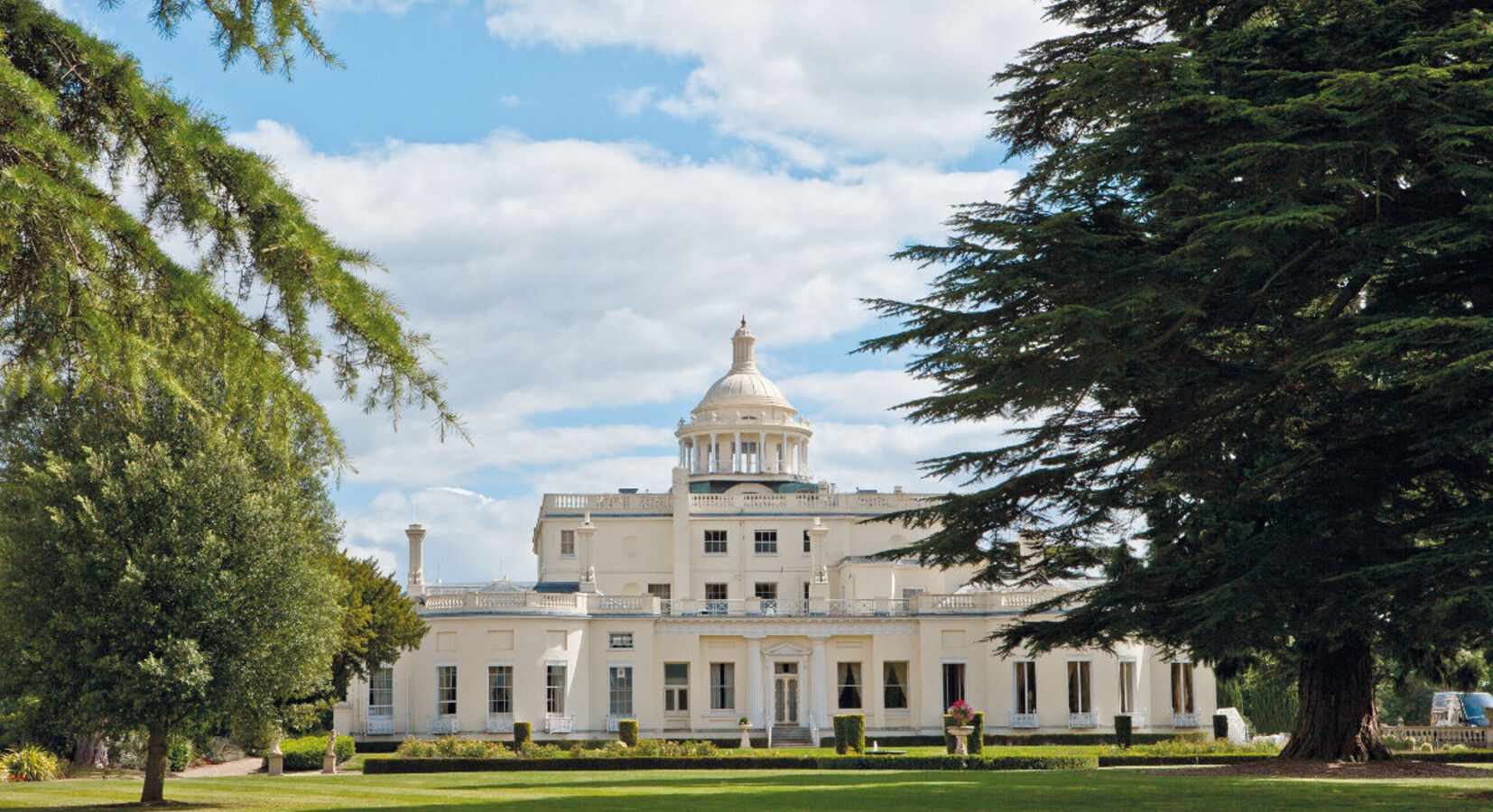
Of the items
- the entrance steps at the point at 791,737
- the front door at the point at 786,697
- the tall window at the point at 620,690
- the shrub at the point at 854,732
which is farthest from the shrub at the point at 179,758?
the front door at the point at 786,697

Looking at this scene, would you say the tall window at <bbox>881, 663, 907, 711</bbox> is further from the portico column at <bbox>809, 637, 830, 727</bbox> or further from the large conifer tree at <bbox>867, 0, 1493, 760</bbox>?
the large conifer tree at <bbox>867, 0, 1493, 760</bbox>

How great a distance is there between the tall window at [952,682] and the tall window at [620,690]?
1198 cm

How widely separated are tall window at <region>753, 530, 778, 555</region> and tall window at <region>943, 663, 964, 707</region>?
1088cm

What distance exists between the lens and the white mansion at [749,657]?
5153cm

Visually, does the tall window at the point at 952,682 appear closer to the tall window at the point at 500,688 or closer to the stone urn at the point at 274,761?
the tall window at the point at 500,688

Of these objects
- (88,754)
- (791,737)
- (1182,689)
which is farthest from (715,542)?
(88,754)

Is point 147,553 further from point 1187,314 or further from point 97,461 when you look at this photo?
point 1187,314

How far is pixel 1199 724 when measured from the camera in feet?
175

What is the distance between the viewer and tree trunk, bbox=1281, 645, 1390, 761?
84.7ft

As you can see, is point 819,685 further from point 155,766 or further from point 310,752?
point 155,766

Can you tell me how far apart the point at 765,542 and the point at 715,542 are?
2.23 meters

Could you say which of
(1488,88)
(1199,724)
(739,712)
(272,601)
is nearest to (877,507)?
(739,712)

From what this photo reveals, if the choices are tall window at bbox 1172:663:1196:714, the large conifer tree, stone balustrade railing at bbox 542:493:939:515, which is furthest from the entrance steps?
the large conifer tree

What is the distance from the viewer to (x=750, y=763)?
113 ft
